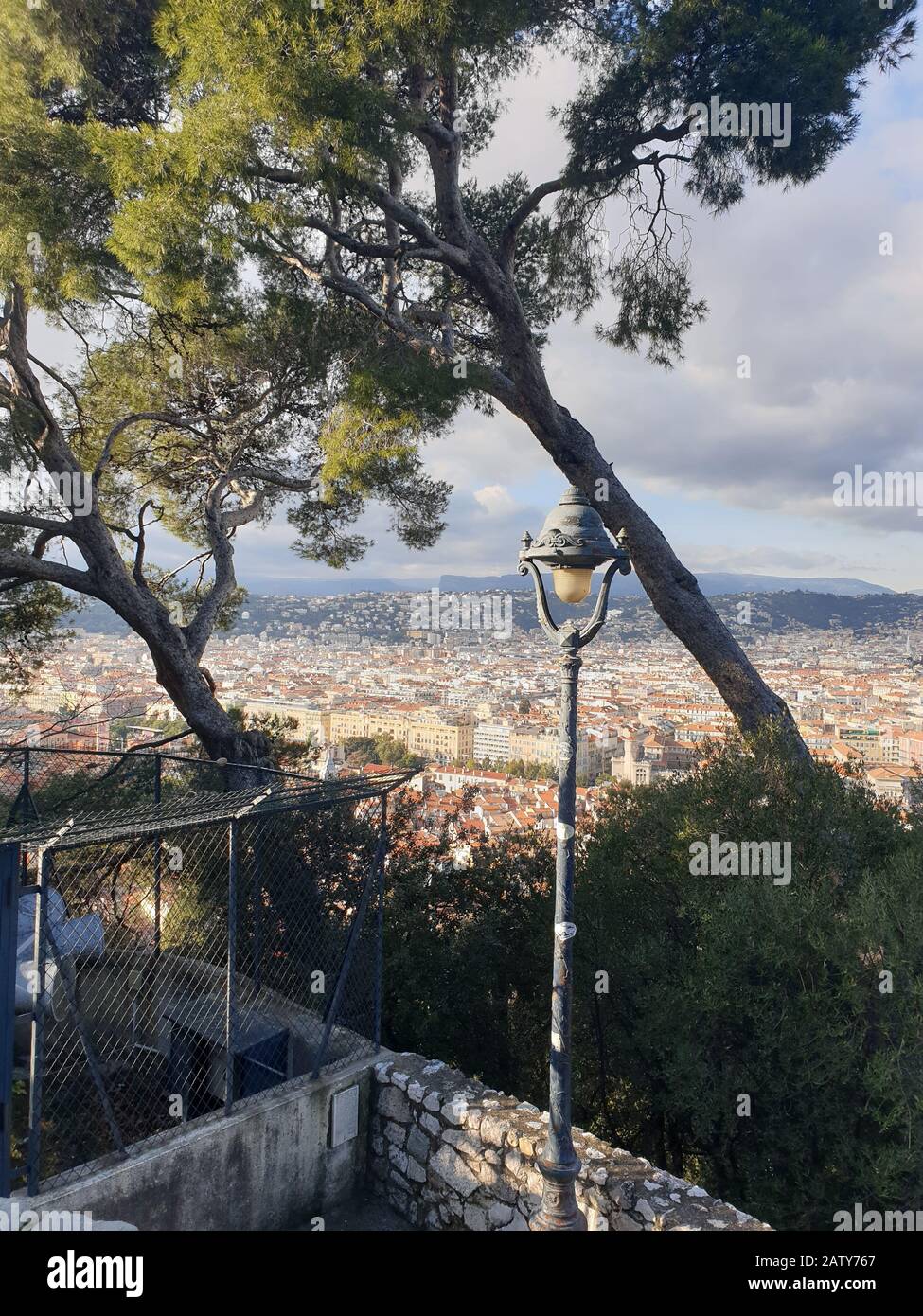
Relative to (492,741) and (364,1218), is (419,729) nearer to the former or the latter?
(492,741)

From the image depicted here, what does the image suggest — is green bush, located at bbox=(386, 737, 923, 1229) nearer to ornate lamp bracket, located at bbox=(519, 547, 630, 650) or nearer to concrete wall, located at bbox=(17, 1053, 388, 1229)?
concrete wall, located at bbox=(17, 1053, 388, 1229)

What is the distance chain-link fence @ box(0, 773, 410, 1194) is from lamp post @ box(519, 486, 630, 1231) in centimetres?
143

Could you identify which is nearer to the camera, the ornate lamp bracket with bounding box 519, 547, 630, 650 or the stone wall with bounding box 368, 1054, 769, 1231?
the ornate lamp bracket with bounding box 519, 547, 630, 650

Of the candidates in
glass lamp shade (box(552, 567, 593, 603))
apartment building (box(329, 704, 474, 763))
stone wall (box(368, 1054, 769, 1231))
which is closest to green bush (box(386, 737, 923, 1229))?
stone wall (box(368, 1054, 769, 1231))

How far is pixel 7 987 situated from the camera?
3426 mm

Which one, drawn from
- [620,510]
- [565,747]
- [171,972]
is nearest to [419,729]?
[620,510]

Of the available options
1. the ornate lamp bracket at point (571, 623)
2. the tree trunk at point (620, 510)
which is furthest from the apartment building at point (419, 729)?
the ornate lamp bracket at point (571, 623)

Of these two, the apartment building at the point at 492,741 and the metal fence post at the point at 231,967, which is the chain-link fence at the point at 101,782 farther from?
the apartment building at the point at 492,741

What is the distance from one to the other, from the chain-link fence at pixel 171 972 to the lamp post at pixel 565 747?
56.5 inches

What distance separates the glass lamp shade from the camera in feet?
11.6

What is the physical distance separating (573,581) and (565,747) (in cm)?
76

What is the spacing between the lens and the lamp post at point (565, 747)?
3480 millimetres
